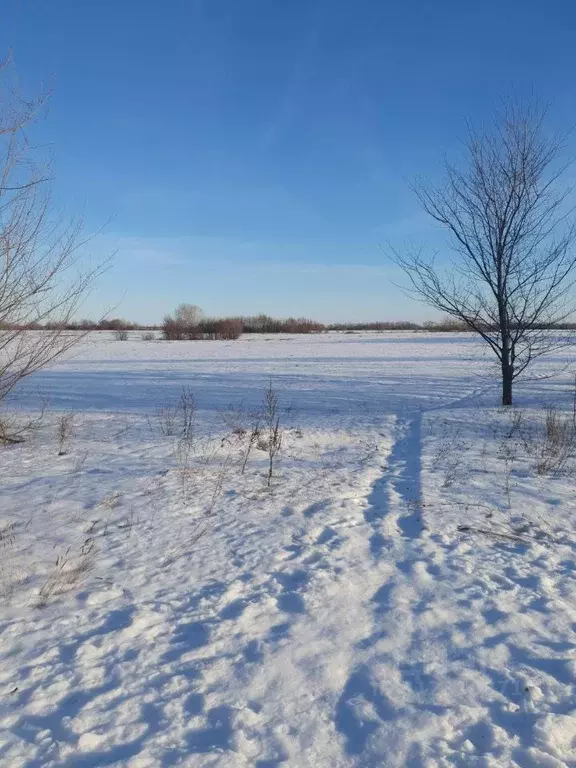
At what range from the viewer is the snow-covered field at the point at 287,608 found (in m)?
2.38

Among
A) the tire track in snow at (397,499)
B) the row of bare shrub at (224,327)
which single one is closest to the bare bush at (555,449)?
the tire track in snow at (397,499)

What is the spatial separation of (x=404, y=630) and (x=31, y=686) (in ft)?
7.14

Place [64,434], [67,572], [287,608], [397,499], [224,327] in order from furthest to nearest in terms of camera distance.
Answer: [224,327] → [64,434] → [397,499] → [67,572] → [287,608]

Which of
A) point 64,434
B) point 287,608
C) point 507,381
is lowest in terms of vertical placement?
point 287,608

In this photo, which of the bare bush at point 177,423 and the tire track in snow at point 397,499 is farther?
the bare bush at point 177,423

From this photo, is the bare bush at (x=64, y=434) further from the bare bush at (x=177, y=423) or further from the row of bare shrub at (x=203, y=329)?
the row of bare shrub at (x=203, y=329)

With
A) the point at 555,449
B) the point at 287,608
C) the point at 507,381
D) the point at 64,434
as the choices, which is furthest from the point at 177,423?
the point at 507,381

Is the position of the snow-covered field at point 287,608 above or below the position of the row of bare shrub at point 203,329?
below

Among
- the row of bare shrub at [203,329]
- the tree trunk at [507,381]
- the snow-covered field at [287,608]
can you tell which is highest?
the row of bare shrub at [203,329]

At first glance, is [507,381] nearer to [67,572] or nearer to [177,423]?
[177,423]

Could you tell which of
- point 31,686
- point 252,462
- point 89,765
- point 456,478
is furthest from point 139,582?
point 456,478

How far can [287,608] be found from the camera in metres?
3.49

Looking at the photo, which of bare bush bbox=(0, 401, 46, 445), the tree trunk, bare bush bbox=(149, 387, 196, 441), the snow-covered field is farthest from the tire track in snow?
bare bush bbox=(0, 401, 46, 445)

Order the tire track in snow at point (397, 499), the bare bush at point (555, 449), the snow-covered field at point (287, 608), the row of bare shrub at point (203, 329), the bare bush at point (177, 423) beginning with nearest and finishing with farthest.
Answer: the snow-covered field at point (287, 608) → the tire track in snow at point (397, 499) → the bare bush at point (555, 449) → the bare bush at point (177, 423) → the row of bare shrub at point (203, 329)
